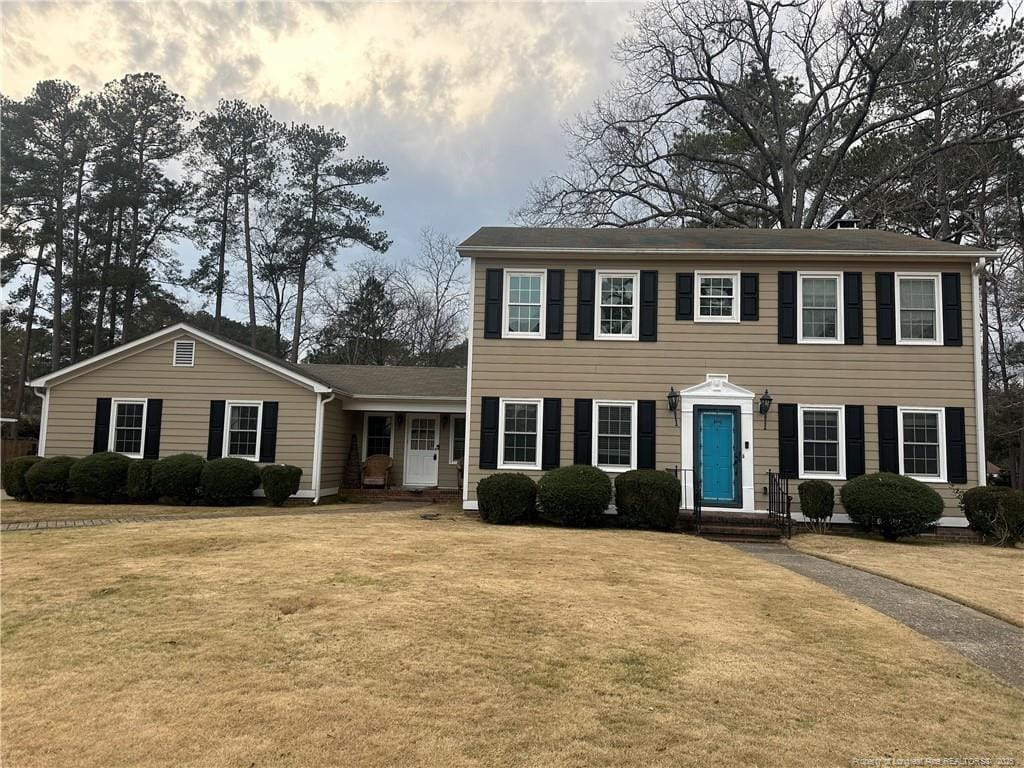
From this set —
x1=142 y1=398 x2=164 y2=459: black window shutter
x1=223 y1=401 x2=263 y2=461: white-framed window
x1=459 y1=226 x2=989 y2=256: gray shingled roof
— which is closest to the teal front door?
x1=459 y1=226 x2=989 y2=256: gray shingled roof

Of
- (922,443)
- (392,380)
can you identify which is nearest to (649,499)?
(922,443)

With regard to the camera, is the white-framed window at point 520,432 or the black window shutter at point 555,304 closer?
the white-framed window at point 520,432

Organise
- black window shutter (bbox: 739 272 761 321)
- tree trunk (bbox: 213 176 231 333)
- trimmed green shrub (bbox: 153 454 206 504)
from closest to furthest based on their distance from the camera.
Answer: black window shutter (bbox: 739 272 761 321) < trimmed green shrub (bbox: 153 454 206 504) < tree trunk (bbox: 213 176 231 333)

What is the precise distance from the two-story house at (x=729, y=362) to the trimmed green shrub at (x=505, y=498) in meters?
1.13

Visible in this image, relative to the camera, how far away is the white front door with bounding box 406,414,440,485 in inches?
685

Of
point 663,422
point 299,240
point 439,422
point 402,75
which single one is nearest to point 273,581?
point 663,422

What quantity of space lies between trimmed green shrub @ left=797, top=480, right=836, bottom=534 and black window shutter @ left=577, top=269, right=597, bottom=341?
202 inches

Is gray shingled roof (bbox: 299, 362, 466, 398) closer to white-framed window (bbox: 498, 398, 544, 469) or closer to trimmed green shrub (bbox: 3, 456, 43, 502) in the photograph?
white-framed window (bbox: 498, 398, 544, 469)

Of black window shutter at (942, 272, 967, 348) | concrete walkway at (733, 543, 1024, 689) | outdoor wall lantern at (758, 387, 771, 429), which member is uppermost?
black window shutter at (942, 272, 967, 348)

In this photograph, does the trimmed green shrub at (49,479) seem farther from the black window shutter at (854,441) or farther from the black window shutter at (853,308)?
the black window shutter at (853,308)

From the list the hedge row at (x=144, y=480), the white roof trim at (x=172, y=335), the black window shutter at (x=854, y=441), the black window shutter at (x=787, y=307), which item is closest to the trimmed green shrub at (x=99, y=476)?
the hedge row at (x=144, y=480)

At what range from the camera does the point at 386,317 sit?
1358 inches

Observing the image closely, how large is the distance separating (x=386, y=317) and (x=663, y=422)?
77.2 ft

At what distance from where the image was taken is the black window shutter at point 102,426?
1531cm
